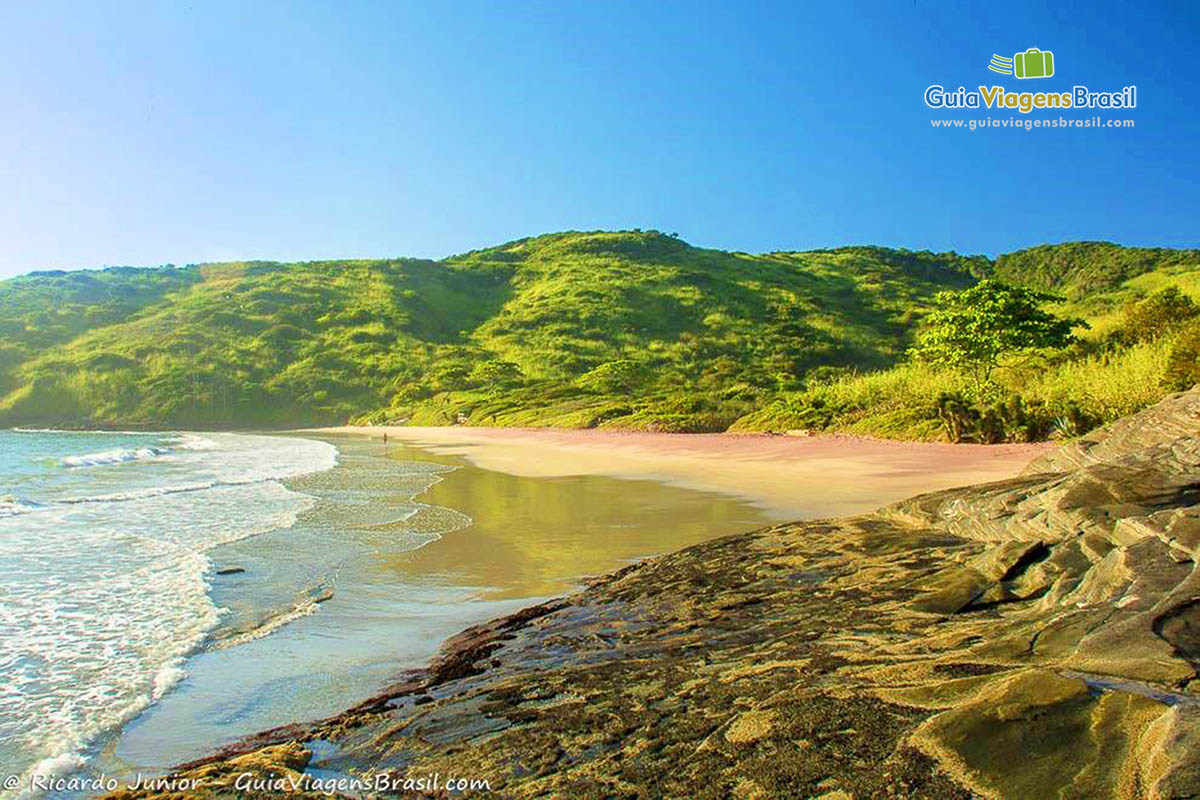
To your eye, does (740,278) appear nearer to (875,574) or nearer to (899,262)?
(899,262)

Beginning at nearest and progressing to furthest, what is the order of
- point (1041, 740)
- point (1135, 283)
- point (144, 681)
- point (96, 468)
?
point (1041, 740) < point (144, 681) < point (96, 468) < point (1135, 283)

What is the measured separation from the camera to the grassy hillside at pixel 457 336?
182ft

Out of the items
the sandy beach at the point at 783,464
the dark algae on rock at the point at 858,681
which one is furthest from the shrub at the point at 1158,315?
the dark algae on rock at the point at 858,681

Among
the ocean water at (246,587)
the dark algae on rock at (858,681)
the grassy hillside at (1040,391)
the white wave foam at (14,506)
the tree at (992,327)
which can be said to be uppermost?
the tree at (992,327)

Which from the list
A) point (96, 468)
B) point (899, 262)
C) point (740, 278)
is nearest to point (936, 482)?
point (96, 468)

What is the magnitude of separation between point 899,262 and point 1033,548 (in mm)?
134403

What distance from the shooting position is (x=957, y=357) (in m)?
20.9

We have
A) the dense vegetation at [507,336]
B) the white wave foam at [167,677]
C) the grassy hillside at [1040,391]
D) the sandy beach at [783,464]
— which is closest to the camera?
the white wave foam at [167,677]

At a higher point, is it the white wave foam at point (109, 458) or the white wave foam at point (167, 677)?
the white wave foam at point (109, 458)

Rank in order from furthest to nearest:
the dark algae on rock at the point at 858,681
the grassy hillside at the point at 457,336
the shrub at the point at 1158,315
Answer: the grassy hillside at the point at 457,336 < the shrub at the point at 1158,315 < the dark algae on rock at the point at 858,681

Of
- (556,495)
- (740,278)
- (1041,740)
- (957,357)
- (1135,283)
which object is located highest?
(740,278)

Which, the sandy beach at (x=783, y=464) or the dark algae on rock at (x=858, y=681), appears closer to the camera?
the dark algae on rock at (x=858, y=681)

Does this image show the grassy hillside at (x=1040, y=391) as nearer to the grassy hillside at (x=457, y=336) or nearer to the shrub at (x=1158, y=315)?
the shrub at (x=1158, y=315)

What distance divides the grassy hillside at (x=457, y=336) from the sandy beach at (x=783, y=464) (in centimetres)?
701
